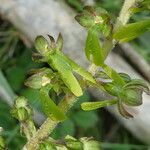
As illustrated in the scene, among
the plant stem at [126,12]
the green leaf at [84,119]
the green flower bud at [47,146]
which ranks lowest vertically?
the green leaf at [84,119]

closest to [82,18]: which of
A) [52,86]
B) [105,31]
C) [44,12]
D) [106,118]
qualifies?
[105,31]

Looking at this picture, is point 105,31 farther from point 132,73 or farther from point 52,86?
point 132,73

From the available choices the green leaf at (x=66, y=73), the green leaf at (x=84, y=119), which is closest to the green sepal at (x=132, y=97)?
the green leaf at (x=66, y=73)

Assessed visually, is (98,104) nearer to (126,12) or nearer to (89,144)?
(89,144)

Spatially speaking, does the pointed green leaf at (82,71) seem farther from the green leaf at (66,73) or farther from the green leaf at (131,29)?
the green leaf at (131,29)

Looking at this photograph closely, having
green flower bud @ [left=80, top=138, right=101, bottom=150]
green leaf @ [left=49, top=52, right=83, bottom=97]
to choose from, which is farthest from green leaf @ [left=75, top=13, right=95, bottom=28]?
green flower bud @ [left=80, top=138, right=101, bottom=150]

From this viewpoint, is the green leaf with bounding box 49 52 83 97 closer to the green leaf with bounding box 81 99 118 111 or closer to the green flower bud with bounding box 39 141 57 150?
the green leaf with bounding box 81 99 118 111
